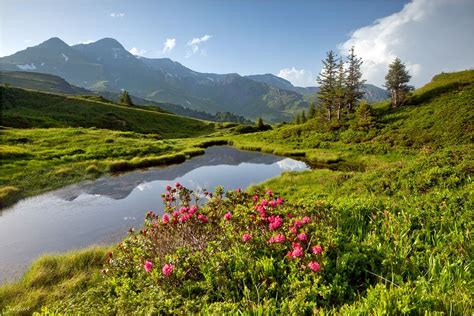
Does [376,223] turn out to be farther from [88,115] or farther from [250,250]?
[88,115]

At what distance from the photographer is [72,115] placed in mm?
71688

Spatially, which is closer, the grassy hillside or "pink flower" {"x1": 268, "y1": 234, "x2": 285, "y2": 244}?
"pink flower" {"x1": 268, "y1": 234, "x2": 285, "y2": 244}

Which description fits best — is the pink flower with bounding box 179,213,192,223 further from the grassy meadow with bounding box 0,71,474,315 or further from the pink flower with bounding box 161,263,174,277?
the pink flower with bounding box 161,263,174,277

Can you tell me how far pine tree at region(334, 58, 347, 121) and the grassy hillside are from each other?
48025mm

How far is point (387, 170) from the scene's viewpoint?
55.9 feet

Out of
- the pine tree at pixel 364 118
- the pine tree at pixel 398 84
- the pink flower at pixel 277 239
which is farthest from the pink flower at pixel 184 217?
the pine tree at pixel 398 84

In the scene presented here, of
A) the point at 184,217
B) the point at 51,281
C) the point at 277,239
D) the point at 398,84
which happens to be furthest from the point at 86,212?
the point at 398,84

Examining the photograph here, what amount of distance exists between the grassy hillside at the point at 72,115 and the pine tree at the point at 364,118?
5326 cm

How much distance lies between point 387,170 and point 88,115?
80.5 metres

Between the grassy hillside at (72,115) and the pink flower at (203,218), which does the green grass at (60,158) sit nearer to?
the pink flower at (203,218)

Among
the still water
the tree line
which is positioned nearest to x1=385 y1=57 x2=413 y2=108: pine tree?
the tree line

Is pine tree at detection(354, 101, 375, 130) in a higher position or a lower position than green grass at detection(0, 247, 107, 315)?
higher

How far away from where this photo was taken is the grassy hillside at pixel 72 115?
193 ft

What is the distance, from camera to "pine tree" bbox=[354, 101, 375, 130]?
45.7 meters
